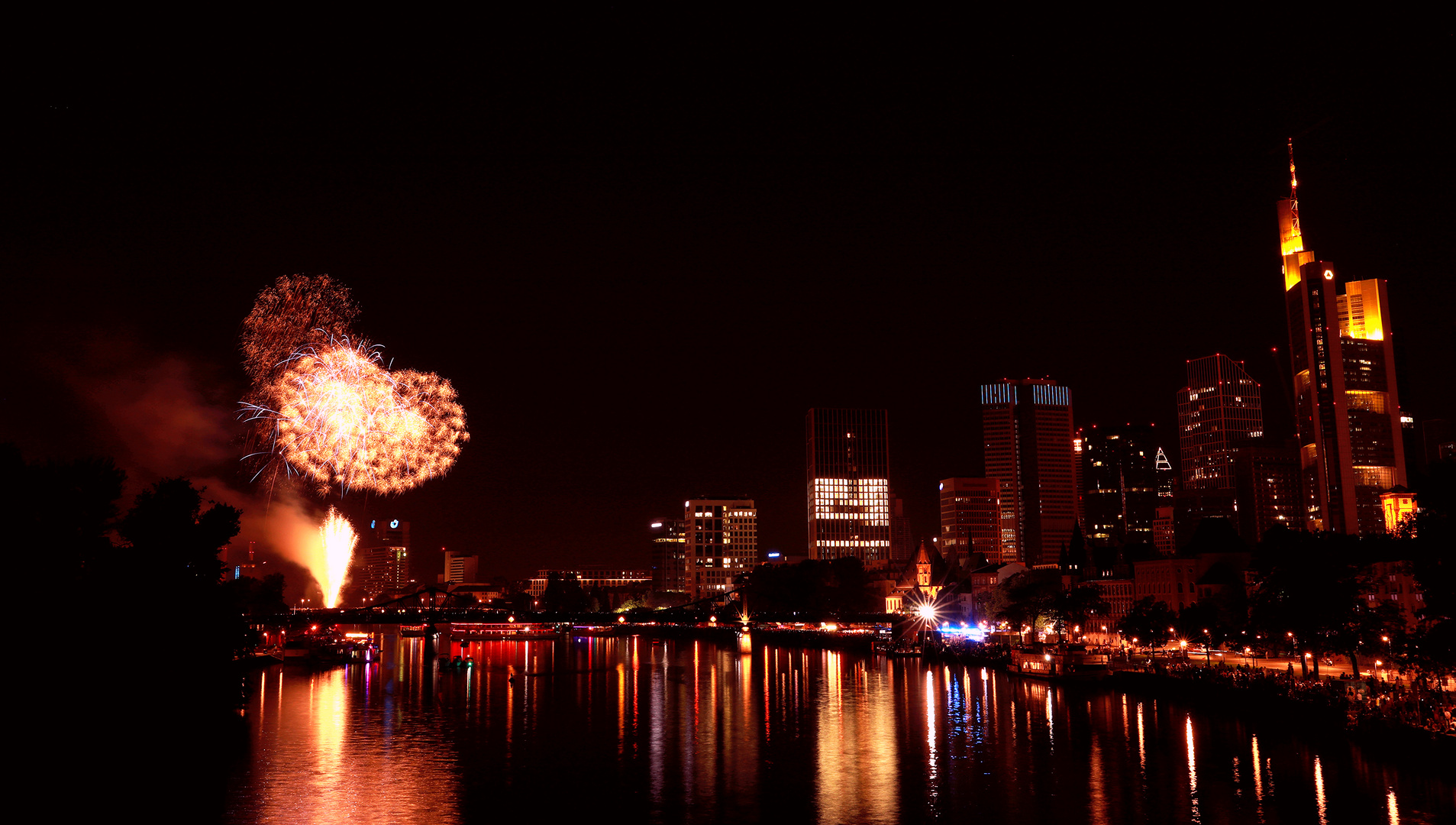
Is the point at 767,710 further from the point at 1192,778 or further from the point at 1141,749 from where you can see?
the point at 1192,778

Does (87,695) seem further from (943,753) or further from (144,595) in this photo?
(943,753)

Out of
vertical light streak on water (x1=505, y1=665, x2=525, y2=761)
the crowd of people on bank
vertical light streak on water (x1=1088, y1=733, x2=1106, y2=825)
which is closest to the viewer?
vertical light streak on water (x1=1088, y1=733, x2=1106, y2=825)

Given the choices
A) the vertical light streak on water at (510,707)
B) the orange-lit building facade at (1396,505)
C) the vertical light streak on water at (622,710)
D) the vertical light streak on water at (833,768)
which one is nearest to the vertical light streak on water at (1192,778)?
the vertical light streak on water at (833,768)

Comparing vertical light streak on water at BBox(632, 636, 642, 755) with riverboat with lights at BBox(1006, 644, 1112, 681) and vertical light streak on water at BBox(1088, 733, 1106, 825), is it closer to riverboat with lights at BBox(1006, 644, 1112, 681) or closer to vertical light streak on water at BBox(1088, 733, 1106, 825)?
vertical light streak on water at BBox(1088, 733, 1106, 825)

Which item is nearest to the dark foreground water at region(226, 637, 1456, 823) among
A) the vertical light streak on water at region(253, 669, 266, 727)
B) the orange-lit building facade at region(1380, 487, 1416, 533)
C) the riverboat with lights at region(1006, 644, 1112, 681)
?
the vertical light streak on water at region(253, 669, 266, 727)

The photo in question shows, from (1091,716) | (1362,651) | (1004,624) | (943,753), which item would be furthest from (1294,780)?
(1004,624)

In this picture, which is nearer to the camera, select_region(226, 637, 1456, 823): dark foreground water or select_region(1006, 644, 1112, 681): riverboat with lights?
select_region(226, 637, 1456, 823): dark foreground water

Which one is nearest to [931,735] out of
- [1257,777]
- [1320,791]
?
[1257,777]
